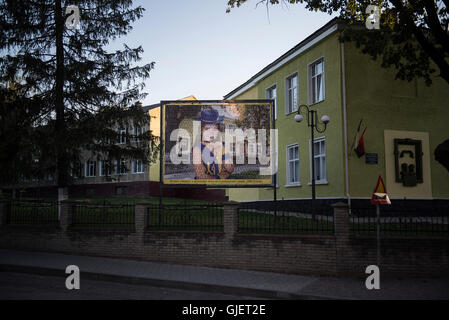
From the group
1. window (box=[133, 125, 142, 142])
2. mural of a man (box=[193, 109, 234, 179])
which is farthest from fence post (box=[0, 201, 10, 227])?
mural of a man (box=[193, 109, 234, 179])

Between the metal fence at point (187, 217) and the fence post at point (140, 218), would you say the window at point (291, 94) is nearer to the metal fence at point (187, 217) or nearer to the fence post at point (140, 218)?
the metal fence at point (187, 217)

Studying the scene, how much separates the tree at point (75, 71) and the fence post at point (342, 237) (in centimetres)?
844

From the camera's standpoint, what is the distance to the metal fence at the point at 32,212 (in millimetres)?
13844

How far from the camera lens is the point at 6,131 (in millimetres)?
15430

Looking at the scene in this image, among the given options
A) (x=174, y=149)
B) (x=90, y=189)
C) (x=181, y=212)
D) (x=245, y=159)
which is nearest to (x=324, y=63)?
(x=245, y=159)

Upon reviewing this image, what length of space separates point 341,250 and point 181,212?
4644 millimetres

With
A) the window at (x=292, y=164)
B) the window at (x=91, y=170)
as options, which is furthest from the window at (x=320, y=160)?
the window at (x=91, y=170)

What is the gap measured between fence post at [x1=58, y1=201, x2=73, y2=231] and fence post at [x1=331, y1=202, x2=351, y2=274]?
824 cm

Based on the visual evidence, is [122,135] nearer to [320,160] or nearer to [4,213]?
[4,213]

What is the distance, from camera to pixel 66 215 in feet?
43.4

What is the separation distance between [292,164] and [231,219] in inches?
400

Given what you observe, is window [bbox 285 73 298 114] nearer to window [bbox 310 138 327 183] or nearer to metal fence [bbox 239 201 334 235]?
window [bbox 310 138 327 183]

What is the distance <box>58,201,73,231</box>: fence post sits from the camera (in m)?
13.2

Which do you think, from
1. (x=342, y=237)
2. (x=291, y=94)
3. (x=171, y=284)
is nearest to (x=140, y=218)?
(x=171, y=284)
